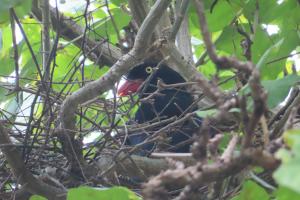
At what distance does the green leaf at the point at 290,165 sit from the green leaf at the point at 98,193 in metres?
0.44

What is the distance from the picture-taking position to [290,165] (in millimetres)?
688

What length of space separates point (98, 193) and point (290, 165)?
0.50m

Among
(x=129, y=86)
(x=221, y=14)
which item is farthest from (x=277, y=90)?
(x=129, y=86)

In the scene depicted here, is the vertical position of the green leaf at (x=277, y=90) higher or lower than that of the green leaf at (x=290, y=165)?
higher

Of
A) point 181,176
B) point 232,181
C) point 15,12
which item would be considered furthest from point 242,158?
point 15,12

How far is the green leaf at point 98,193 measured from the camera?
3.61 ft

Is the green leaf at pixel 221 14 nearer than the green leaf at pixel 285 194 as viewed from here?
No

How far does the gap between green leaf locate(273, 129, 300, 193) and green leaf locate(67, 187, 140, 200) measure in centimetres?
44

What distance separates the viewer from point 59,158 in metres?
2.12

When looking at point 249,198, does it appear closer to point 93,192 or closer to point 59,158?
point 93,192

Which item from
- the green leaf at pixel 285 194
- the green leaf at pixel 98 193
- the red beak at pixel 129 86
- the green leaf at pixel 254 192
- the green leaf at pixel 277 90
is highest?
the red beak at pixel 129 86

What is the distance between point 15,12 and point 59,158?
2.18 ft

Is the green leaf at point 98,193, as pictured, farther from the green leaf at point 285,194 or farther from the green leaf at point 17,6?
the green leaf at point 17,6

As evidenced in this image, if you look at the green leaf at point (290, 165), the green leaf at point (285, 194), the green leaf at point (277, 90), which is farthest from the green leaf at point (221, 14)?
the green leaf at point (290, 165)
